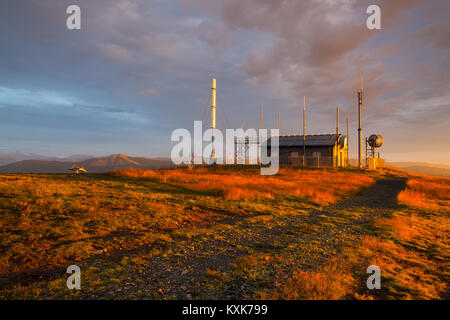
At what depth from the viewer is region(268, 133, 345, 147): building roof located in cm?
4674

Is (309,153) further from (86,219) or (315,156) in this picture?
(86,219)

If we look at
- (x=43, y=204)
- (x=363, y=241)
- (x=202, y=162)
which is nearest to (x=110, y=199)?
(x=43, y=204)

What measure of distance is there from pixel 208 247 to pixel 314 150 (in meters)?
45.5

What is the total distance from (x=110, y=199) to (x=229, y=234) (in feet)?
27.2

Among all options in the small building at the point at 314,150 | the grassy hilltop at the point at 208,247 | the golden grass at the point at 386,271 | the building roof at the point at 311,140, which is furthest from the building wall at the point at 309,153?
the golden grass at the point at 386,271

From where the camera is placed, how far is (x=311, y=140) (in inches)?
1917

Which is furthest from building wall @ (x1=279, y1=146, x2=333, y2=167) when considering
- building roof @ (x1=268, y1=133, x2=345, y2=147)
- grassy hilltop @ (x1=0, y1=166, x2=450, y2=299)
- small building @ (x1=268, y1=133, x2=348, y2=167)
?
grassy hilltop @ (x1=0, y1=166, x2=450, y2=299)

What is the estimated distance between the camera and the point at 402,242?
858 centimetres

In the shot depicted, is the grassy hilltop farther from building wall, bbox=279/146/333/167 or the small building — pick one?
the small building

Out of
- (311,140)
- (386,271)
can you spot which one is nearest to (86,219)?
(386,271)

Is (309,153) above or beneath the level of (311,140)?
beneath

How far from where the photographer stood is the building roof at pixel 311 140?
46737mm

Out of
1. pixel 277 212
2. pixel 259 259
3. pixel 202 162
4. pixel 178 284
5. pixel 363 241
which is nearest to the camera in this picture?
pixel 178 284
